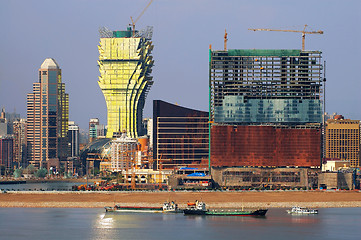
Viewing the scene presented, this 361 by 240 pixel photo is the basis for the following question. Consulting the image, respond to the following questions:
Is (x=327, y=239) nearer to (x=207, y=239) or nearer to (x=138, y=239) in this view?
(x=207, y=239)

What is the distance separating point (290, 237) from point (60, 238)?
4609cm

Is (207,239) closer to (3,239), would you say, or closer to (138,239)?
(138,239)

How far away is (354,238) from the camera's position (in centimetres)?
19712

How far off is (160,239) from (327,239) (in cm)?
3310

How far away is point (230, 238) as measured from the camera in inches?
7761

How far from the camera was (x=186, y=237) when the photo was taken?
19875 cm

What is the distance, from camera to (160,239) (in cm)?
19538

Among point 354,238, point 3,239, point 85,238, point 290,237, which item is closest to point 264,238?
point 290,237

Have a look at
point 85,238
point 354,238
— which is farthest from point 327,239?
point 85,238

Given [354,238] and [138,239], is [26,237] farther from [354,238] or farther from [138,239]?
[354,238]

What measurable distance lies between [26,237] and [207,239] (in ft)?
120

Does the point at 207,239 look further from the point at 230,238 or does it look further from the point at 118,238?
the point at 118,238

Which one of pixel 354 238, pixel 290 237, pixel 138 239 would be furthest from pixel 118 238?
pixel 354 238

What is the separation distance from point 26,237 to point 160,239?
2736 centimetres
